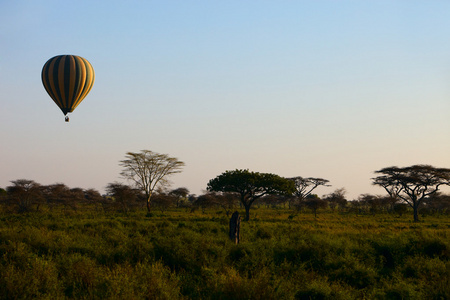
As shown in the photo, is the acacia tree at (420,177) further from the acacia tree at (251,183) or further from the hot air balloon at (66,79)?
the hot air balloon at (66,79)

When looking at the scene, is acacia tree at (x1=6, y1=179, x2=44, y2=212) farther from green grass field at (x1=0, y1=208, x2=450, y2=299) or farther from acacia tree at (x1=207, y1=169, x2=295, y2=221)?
green grass field at (x1=0, y1=208, x2=450, y2=299)

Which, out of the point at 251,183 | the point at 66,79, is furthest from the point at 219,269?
the point at 251,183

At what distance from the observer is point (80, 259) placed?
1228 cm

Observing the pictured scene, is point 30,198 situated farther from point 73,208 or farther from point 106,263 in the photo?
point 106,263

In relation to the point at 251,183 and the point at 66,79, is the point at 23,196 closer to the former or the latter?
the point at 66,79

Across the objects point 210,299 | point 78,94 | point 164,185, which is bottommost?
point 210,299

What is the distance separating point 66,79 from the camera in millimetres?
29125

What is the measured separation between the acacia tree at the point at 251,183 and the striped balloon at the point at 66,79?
671 inches

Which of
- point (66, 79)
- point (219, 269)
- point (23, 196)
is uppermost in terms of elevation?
point (66, 79)

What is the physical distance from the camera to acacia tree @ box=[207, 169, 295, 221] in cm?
3750

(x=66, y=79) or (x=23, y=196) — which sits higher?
(x=66, y=79)

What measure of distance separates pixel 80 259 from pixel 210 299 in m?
5.57

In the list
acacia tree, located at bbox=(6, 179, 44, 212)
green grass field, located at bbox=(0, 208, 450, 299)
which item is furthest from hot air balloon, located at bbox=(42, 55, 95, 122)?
acacia tree, located at bbox=(6, 179, 44, 212)

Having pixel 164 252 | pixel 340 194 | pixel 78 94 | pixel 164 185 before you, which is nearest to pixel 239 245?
Answer: pixel 164 252
